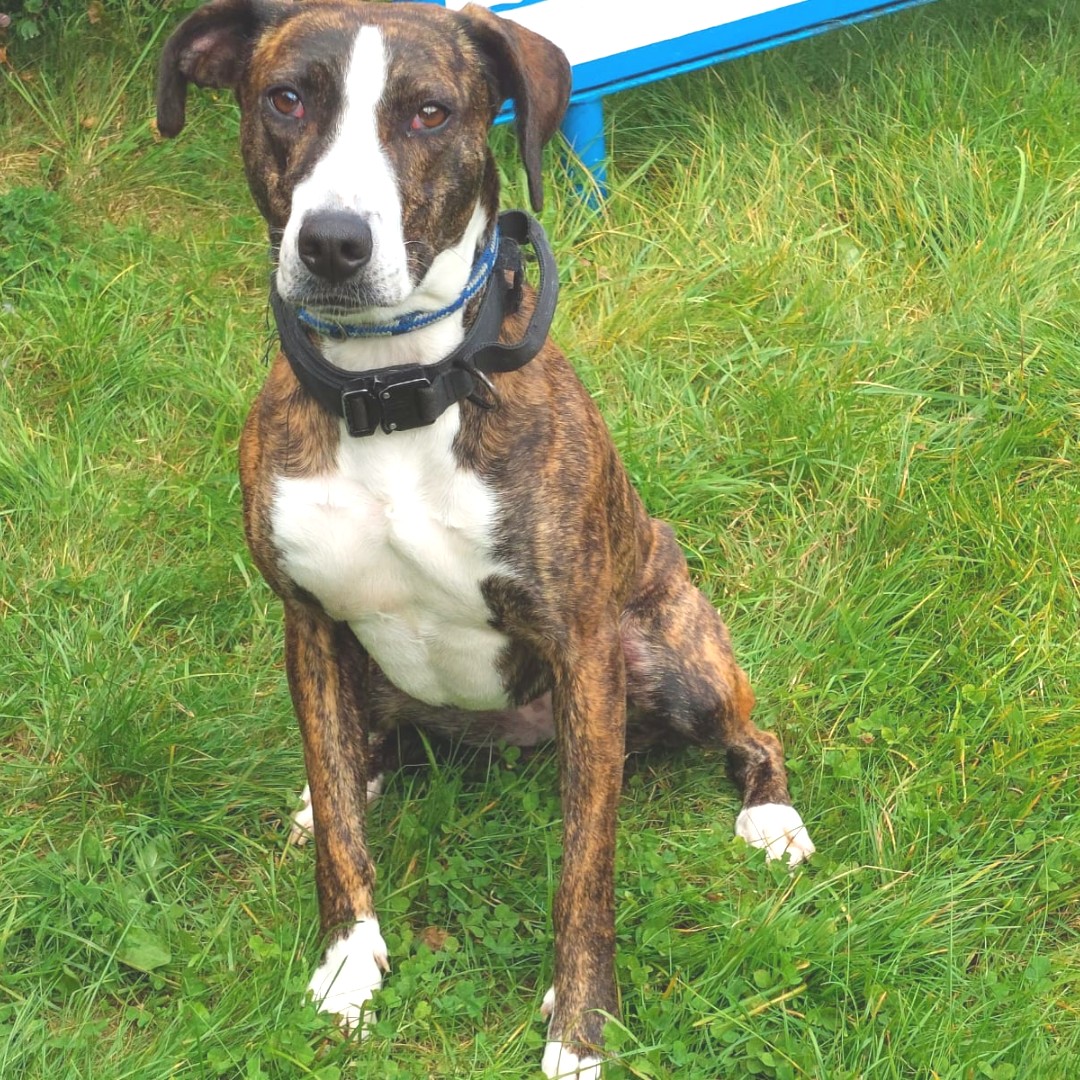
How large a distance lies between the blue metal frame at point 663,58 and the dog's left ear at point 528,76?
2076mm

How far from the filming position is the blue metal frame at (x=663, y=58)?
4.78 metres

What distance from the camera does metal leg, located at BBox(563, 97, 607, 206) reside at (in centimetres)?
480

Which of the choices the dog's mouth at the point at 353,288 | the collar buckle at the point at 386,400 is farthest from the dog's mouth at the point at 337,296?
the collar buckle at the point at 386,400

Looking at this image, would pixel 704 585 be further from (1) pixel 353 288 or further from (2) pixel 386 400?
(1) pixel 353 288

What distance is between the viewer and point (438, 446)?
2648 mm

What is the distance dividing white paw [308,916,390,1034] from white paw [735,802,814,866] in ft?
2.64

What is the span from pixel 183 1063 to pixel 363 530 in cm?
96

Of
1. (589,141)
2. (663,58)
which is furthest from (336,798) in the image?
(663,58)

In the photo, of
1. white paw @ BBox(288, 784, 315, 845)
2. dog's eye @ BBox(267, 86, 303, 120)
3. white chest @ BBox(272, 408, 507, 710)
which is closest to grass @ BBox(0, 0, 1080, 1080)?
white paw @ BBox(288, 784, 315, 845)

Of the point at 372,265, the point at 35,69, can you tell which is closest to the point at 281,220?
the point at 372,265

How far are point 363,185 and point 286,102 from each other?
25cm

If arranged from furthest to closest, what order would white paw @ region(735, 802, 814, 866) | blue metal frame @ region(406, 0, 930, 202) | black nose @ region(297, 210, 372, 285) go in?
blue metal frame @ region(406, 0, 930, 202), white paw @ region(735, 802, 814, 866), black nose @ region(297, 210, 372, 285)

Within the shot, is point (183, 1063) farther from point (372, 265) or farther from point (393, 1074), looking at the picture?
point (372, 265)

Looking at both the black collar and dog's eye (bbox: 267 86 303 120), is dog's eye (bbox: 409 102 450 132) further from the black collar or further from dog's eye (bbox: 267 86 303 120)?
the black collar
